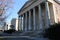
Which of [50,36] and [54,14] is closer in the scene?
[50,36]

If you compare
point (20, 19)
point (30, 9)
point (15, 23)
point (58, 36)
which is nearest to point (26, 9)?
point (30, 9)

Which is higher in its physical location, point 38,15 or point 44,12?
point 44,12

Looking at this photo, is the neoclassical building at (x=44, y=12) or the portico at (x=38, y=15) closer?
the portico at (x=38, y=15)

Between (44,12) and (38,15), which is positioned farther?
(38,15)

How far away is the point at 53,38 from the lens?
13.7 meters

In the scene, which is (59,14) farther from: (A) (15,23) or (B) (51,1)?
(A) (15,23)

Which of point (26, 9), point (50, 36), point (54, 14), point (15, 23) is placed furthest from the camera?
point (15, 23)

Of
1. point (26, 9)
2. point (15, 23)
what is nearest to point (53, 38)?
point (26, 9)

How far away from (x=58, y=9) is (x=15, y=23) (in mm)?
30307

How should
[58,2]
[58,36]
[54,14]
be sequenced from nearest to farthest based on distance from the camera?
1. [58,36]
2. [54,14]
3. [58,2]

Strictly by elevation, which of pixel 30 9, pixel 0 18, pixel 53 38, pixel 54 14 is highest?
pixel 30 9

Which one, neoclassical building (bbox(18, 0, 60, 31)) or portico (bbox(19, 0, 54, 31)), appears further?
neoclassical building (bbox(18, 0, 60, 31))

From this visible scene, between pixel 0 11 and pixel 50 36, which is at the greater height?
pixel 0 11

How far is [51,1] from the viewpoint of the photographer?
34969mm
